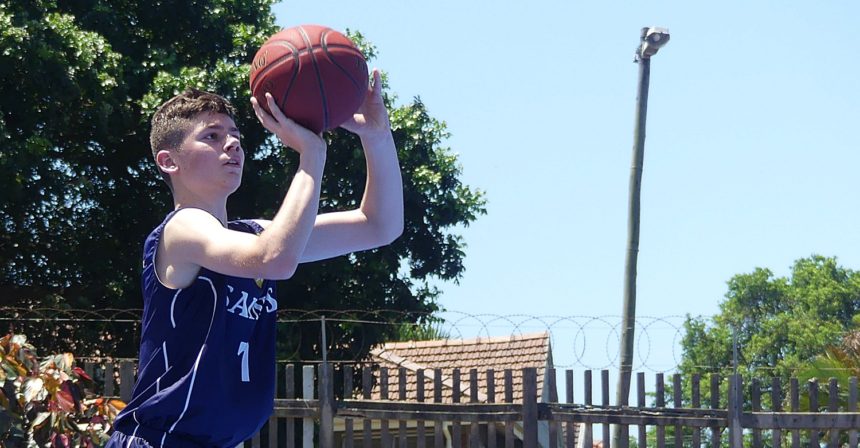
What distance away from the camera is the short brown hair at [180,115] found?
376 centimetres

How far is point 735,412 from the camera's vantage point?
10172 millimetres

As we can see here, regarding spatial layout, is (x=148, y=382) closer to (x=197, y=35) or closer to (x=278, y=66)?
(x=278, y=66)

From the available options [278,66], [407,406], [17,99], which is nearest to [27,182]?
[17,99]

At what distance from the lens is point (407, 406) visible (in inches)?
426

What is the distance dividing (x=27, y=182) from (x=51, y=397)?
A: 789 centimetres

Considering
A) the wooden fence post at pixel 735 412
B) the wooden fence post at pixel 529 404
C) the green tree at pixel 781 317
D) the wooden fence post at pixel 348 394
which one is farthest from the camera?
the green tree at pixel 781 317

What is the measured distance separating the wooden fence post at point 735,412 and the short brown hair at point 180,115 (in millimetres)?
7150

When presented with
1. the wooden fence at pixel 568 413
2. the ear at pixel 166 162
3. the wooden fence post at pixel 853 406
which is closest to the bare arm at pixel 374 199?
the ear at pixel 166 162

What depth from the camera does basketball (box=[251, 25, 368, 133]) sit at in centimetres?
394

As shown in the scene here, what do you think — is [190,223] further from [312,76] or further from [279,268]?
[312,76]

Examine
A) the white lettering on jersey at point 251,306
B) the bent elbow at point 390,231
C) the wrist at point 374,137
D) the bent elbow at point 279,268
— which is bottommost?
the white lettering on jersey at point 251,306

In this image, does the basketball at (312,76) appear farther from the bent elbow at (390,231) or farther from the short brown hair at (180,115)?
the bent elbow at (390,231)

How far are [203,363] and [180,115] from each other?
79 centimetres

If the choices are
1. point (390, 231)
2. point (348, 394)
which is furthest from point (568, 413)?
point (390, 231)
